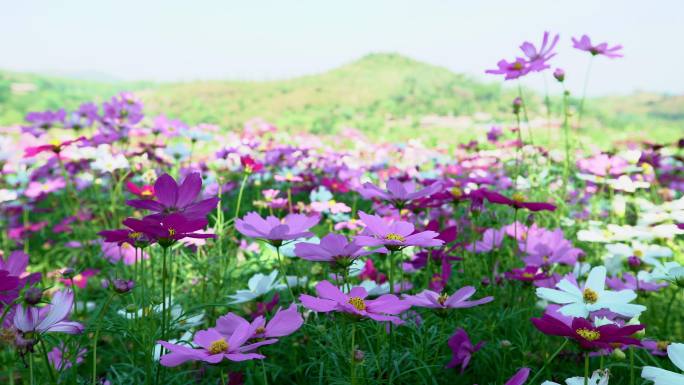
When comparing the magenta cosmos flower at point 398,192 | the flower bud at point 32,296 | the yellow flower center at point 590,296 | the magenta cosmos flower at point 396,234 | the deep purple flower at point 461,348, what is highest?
the magenta cosmos flower at point 398,192

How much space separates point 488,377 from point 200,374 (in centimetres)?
61

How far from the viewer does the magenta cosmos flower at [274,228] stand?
791mm

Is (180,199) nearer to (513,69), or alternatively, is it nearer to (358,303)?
(358,303)

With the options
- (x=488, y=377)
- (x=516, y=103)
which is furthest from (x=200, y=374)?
(x=516, y=103)

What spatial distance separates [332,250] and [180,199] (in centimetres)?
25

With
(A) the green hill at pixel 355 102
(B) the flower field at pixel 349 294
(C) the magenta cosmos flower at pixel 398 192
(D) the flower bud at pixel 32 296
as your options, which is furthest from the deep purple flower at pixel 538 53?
(A) the green hill at pixel 355 102

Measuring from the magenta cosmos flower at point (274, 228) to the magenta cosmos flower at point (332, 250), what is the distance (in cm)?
4

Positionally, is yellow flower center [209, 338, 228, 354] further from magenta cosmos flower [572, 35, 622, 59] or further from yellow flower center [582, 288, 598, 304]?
magenta cosmos flower [572, 35, 622, 59]

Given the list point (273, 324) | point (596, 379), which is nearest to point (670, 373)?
point (596, 379)

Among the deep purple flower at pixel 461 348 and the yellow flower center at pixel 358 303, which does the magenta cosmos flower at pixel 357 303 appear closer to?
the yellow flower center at pixel 358 303

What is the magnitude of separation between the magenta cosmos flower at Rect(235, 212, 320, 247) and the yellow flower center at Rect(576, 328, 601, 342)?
15.7 inches

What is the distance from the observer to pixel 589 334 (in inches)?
26.6

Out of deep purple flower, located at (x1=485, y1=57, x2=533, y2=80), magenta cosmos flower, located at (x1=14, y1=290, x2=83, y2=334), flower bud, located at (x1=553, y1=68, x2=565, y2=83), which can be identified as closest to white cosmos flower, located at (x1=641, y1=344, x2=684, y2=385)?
magenta cosmos flower, located at (x1=14, y1=290, x2=83, y2=334)

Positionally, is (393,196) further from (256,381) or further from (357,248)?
(256,381)
